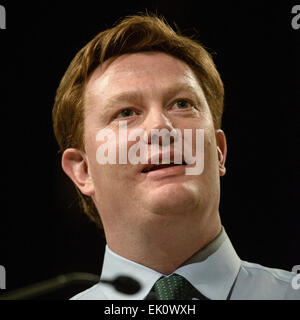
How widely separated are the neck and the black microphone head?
7 centimetres

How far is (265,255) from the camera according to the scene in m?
1.88

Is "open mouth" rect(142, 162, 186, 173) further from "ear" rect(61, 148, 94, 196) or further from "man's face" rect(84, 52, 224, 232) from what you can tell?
"ear" rect(61, 148, 94, 196)

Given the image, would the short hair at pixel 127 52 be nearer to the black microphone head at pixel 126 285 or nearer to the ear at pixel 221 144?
the ear at pixel 221 144

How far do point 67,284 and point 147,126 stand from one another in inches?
23.9

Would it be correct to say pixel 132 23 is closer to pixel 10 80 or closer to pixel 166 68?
pixel 166 68

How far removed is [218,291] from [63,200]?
0.74 meters

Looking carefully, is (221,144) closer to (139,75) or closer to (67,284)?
(139,75)

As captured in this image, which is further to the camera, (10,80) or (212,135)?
(10,80)

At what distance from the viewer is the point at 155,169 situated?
5.11 ft

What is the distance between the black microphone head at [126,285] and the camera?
160cm

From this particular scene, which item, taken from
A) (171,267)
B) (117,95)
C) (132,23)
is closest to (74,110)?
(117,95)

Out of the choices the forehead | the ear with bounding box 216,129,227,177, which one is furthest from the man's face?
the ear with bounding box 216,129,227,177

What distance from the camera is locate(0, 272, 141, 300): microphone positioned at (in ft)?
4.99

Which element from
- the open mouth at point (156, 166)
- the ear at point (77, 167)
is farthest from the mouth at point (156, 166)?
the ear at point (77, 167)
